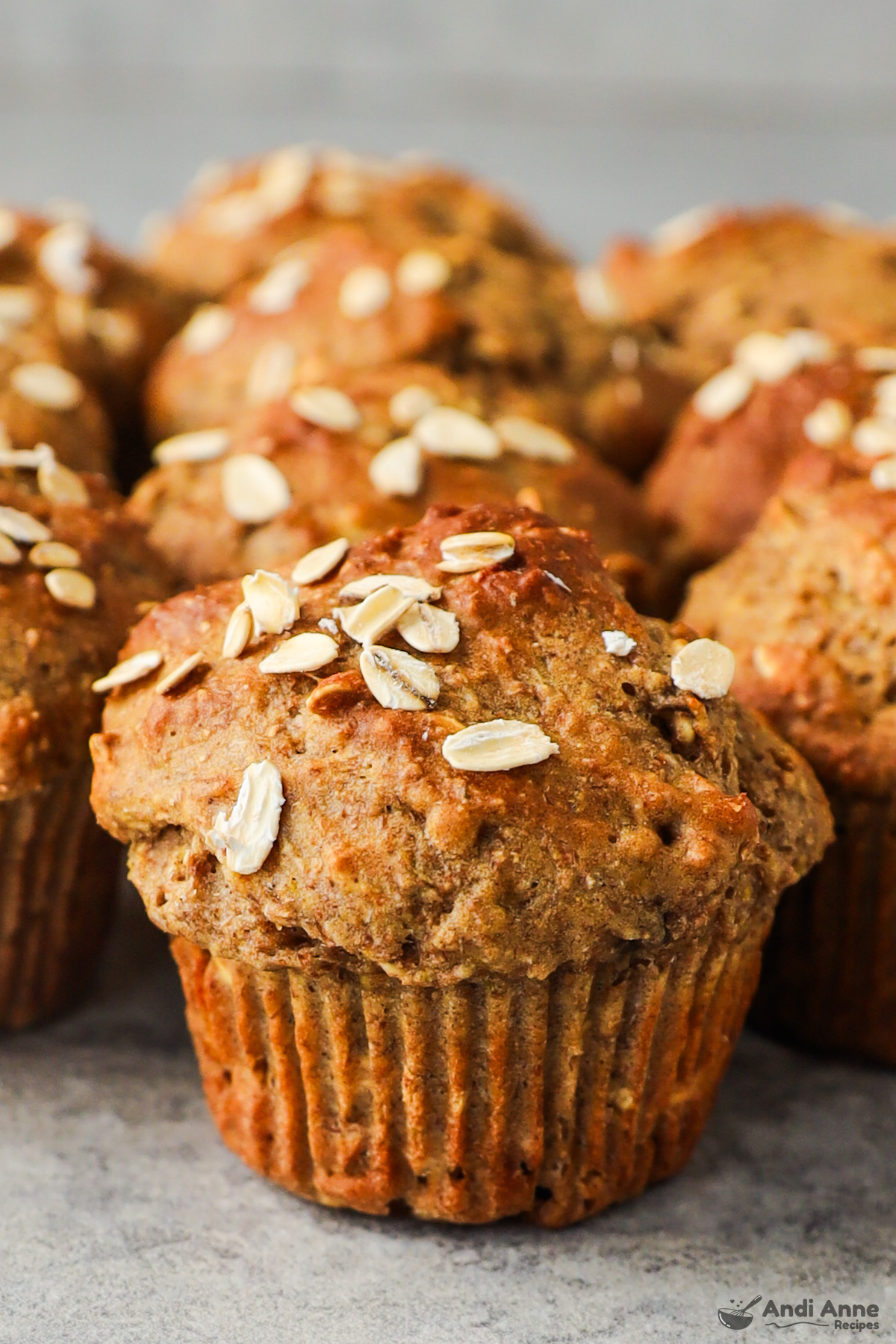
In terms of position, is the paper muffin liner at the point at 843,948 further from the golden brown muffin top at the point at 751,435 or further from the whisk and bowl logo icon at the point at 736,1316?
the golden brown muffin top at the point at 751,435

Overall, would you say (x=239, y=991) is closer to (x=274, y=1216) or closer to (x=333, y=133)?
(x=274, y=1216)

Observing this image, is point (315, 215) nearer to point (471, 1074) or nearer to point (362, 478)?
point (362, 478)

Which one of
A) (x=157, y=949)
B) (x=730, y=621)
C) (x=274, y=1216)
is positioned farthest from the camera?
(x=157, y=949)

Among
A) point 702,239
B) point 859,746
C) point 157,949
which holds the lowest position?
point 157,949

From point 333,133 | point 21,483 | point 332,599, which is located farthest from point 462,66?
point 332,599

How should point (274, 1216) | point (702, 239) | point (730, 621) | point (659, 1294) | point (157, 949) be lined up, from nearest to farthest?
point (659, 1294), point (274, 1216), point (730, 621), point (157, 949), point (702, 239)

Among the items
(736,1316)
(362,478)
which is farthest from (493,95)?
(736,1316)
